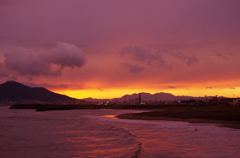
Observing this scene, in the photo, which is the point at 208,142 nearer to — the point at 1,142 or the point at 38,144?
the point at 38,144

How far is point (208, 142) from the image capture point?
18.1 meters

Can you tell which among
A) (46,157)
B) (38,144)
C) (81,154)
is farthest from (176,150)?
(38,144)

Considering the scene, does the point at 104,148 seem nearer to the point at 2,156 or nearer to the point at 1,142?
the point at 2,156

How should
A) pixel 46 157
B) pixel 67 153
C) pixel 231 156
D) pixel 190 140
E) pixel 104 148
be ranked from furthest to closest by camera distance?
pixel 190 140 < pixel 104 148 < pixel 67 153 < pixel 46 157 < pixel 231 156

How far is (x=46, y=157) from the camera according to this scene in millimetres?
14594

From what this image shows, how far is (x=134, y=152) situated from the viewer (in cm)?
1539

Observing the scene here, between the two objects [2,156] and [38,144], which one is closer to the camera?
[2,156]

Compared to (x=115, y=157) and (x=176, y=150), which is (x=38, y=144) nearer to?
(x=115, y=157)

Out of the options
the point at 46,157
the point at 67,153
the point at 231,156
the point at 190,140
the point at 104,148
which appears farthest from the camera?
the point at 190,140

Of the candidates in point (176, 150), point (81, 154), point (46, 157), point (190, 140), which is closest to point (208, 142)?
point (190, 140)

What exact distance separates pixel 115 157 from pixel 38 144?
8.32 m

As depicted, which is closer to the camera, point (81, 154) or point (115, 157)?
point (115, 157)

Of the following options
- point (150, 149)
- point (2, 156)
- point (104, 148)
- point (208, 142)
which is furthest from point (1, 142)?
point (208, 142)

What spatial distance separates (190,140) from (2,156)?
1452 centimetres
